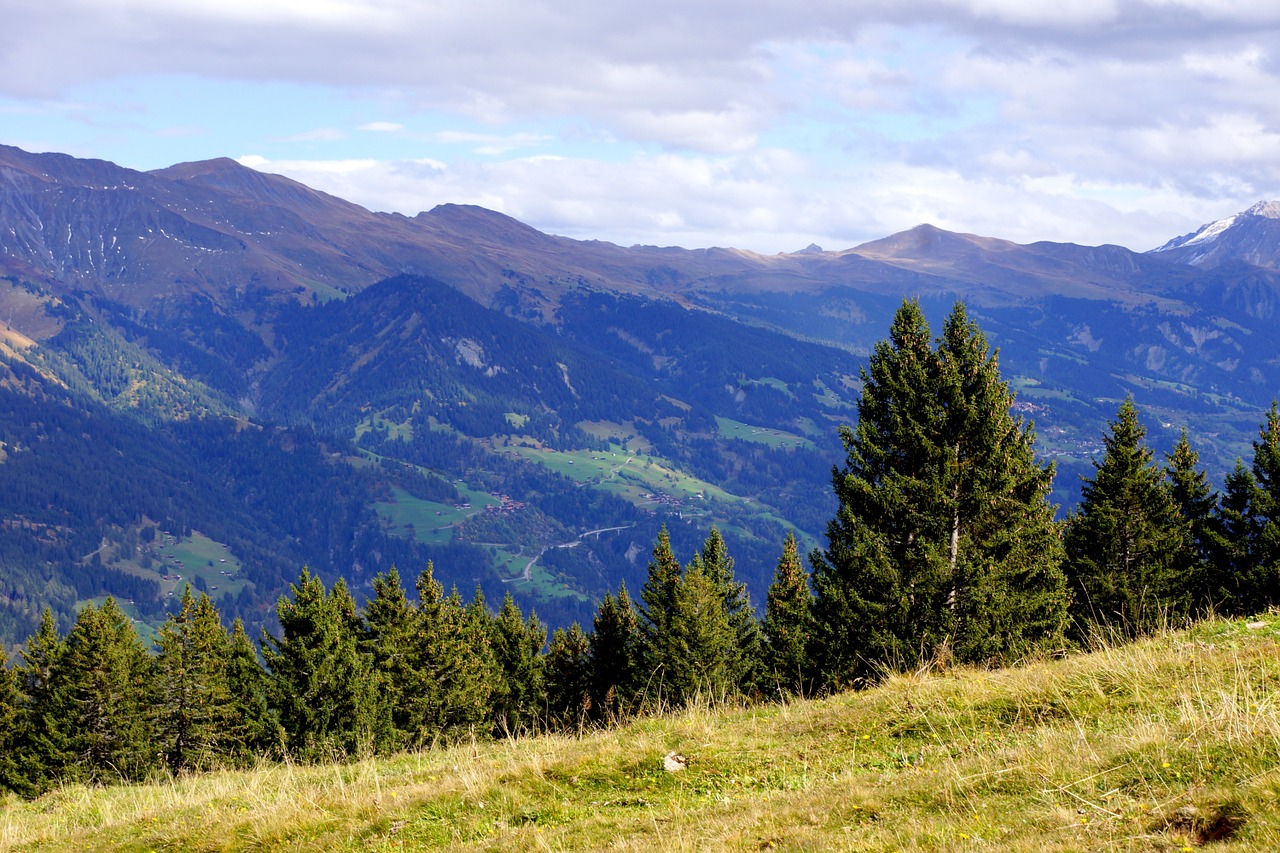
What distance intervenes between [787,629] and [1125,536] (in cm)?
1612

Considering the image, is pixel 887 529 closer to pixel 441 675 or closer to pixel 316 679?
pixel 441 675

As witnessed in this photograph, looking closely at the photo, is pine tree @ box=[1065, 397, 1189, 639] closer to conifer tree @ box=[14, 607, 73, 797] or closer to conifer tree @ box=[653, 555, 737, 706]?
conifer tree @ box=[653, 555, 737, 706]

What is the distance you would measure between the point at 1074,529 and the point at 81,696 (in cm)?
5343

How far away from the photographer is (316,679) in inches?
1898

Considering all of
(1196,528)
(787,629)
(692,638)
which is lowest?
(692,638)

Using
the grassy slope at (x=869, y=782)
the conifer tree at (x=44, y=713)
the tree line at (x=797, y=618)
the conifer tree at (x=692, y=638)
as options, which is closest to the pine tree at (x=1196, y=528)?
the tree line at (x=797, y=618)

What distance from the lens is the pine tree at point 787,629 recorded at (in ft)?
136

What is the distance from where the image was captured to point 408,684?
52.1 metres

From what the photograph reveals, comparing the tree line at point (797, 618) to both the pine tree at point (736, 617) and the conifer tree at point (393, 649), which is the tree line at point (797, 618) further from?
the pine tree at point (736, 617)

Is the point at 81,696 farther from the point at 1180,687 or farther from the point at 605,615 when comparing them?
the point at 1180,687

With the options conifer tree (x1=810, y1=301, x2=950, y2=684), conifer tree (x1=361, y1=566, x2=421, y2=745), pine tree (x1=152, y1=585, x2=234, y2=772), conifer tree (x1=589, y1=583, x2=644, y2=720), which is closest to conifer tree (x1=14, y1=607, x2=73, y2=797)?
pine tree (x1=152, y1=585, x2=234, y2=772)

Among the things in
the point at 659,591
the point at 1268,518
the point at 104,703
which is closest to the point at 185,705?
the point at 104,703

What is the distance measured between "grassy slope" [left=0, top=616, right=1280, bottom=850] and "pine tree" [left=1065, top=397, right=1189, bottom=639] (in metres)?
23.4

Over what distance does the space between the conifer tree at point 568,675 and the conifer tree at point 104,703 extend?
23148mm
